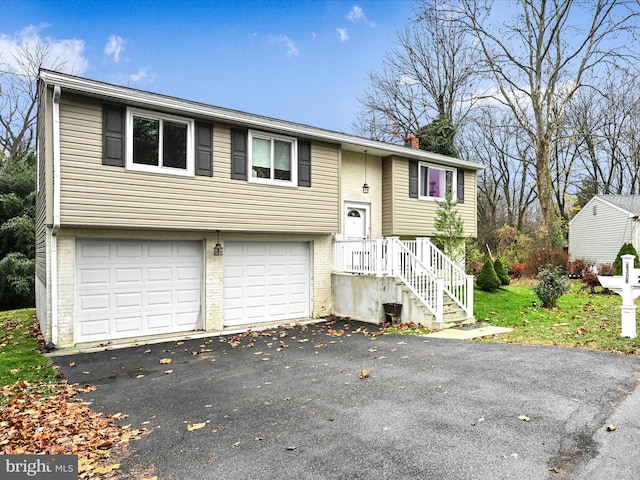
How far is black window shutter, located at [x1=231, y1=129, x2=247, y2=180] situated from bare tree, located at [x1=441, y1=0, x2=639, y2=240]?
18895 millimetres

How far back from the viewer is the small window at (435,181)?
47.3ft

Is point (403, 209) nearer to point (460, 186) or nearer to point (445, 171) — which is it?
point (445, 171)

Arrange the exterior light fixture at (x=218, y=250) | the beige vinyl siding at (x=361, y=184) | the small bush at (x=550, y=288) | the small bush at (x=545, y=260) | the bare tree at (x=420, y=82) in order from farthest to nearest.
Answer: the bare tree at (x=420, y=82) < the small bush at (x=545, y=260) < the beige vinyl siding at (x=361, y=184) < the small bush at (x=550, y=288) < the exterior light fixture at (x=218, y=250)

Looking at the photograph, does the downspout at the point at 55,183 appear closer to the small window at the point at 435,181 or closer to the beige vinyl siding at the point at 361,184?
the beige vinyl siding at the point at 361,184

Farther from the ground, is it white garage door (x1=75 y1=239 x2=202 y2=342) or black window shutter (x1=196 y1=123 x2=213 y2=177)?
black window shutter (x1=196 y1=123 x2=213 y2=177)

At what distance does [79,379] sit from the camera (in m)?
6.62

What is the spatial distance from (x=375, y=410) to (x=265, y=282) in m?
7.22

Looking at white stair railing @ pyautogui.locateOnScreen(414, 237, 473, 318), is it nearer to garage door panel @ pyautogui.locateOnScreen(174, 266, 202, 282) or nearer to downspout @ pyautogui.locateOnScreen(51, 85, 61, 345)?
garage door panel @ pyautogui.locateOnScreen(174, 266, 202, 282)

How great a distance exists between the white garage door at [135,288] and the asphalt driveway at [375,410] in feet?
4.17

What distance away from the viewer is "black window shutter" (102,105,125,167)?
345 inches

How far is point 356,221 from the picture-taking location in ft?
44.6

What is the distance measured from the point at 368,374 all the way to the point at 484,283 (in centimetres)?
980

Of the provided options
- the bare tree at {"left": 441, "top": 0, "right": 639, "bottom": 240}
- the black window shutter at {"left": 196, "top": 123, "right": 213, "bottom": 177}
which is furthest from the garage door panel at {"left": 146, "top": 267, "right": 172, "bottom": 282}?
the bare tree at {"left": 441, "top": 0, "right": 639, "bottom": 240}

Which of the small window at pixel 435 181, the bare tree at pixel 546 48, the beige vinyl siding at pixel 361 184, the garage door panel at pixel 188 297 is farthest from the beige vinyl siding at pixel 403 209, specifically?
the bare tree at pixel 546 48
